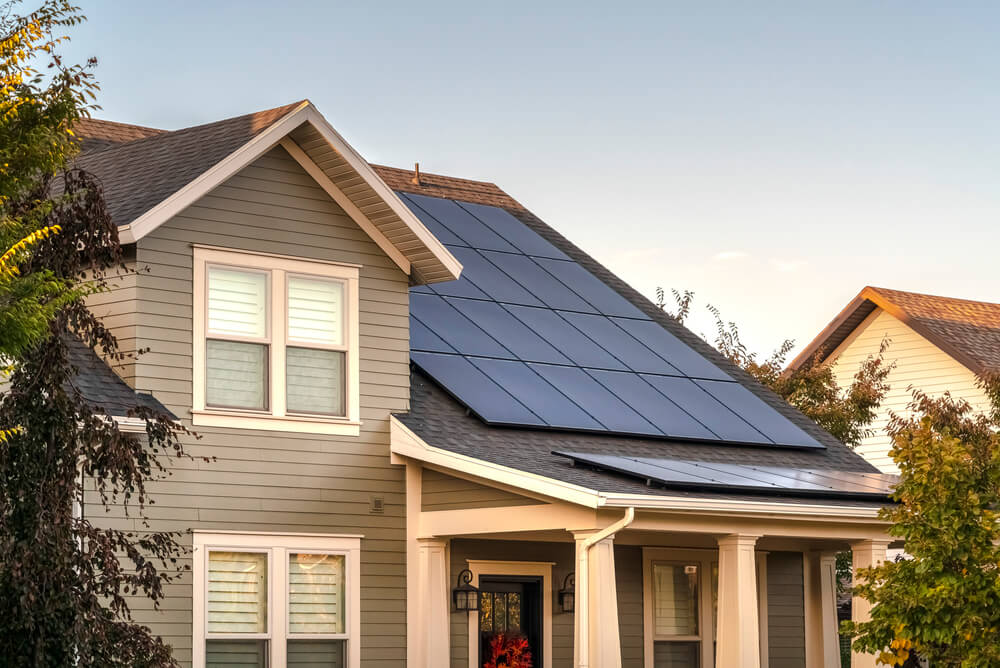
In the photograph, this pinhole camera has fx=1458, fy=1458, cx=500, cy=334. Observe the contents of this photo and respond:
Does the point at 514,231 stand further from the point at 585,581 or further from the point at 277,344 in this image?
the point at 585,581

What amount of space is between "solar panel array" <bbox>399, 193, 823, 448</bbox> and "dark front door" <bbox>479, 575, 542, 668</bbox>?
1915 millimetres

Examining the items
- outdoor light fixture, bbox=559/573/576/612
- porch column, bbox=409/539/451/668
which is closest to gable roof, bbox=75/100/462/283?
porch column, bbox=409/539/451/668

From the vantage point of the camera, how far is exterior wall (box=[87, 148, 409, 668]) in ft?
44.1

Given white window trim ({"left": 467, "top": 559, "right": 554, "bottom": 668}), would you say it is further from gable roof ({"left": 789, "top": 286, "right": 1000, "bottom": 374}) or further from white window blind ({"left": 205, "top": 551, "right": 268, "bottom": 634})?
gable roof ({"left": 789, "top": 286, "right": 1000, "bottom": 374})

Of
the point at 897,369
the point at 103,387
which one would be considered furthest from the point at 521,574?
the point at 897,369

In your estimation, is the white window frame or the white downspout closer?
the white downspout

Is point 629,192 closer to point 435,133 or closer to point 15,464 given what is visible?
point 435,133

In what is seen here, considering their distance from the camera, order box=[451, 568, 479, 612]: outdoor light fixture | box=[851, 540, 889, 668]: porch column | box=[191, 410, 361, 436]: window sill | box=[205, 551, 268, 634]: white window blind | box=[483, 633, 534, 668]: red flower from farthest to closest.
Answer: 1. box=[483, 633, 534, 668]: red flower
2. box=[451, 568, 479, 612]: outdoor light fixture
3. box=[851, 540, 889, 668]: porch column
4. box=[191, 410, 361, 436]: window sill
5. box=[205, 551, 268, 634]: white window blind

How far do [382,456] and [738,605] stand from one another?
3.84 meters

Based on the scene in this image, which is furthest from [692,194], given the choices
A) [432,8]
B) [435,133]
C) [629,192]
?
[432,8]

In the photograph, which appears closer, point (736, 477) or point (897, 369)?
point (736, 477)

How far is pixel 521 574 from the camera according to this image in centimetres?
1602

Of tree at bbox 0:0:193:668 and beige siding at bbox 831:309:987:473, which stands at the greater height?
beige siding at bbox 831:309:987:473

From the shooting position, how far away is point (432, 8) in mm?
23531
